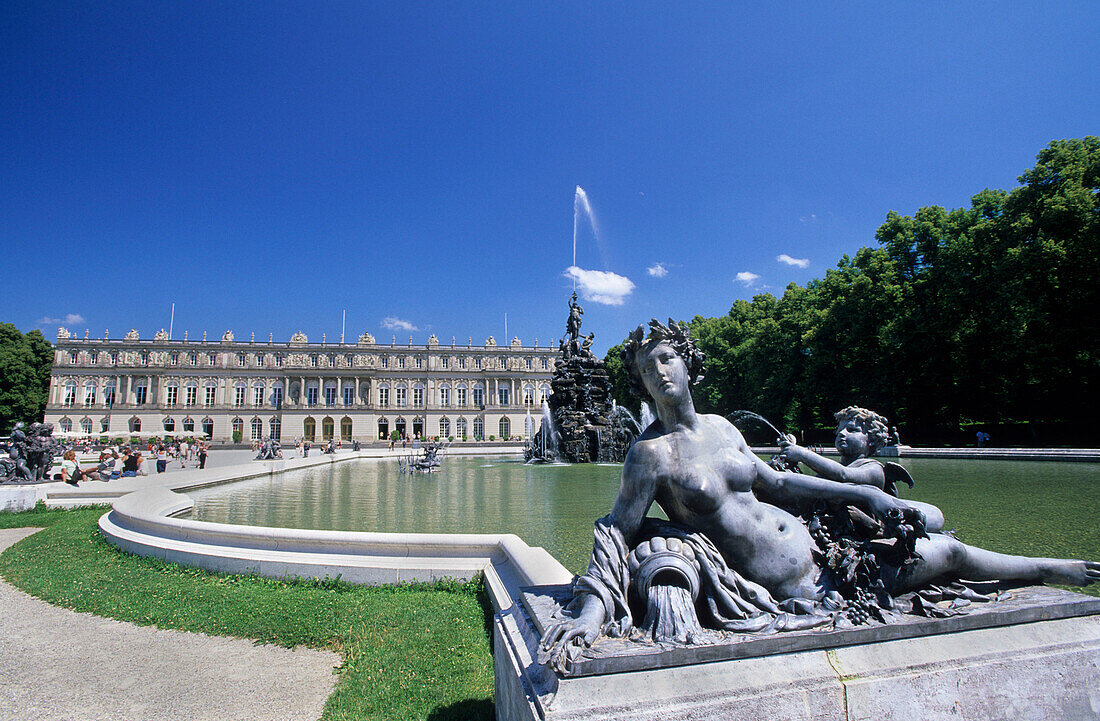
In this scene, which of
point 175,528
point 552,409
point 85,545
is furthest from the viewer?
point 552,409

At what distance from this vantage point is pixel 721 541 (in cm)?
233

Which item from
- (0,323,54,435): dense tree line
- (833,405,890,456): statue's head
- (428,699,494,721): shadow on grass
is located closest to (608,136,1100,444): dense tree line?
(833,405,890,456): statue's head

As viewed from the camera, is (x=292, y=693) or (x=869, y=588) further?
(x=292, y=693)

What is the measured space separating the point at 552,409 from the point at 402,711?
1926cm

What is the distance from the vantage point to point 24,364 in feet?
201

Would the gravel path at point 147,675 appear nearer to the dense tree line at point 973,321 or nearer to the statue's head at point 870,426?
the statue's head at point 870,426

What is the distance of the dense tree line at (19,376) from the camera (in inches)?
2255

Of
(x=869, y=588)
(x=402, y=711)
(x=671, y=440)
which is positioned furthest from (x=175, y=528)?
(x=869, y=588)

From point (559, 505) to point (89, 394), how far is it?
8785cm

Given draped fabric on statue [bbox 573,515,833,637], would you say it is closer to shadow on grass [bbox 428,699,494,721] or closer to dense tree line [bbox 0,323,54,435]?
shadow on grass [bbox 428,699,494,721]

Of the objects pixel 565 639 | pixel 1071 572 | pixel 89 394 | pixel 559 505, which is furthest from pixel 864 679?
pixel 89 394

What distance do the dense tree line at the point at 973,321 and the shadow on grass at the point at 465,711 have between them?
26665mm

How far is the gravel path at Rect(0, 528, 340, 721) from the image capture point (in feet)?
10.9

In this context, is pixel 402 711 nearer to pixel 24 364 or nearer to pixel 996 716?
pixel 996 716
